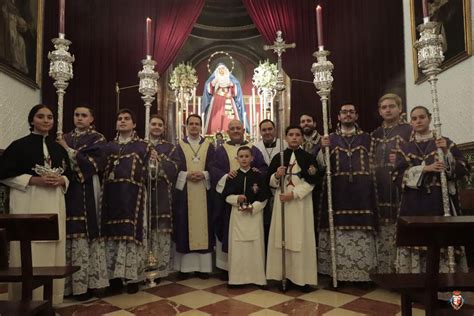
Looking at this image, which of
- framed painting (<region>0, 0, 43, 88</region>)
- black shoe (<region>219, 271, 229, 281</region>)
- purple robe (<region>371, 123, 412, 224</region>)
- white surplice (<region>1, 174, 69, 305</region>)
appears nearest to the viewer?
white surplice (<region>1, 174, 69, 305</region>)

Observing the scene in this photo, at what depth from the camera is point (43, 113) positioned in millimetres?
3725

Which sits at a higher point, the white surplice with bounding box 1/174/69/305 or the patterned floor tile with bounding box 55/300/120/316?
the white surplice with bounding box 1/174/69/305

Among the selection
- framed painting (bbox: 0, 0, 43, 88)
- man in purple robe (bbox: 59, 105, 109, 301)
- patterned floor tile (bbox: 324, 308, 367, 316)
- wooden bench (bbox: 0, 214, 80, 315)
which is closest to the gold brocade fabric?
man in purple robe (bbox: 59, 105, 109, 301)

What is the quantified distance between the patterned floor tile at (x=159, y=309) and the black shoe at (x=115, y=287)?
0.61 metres

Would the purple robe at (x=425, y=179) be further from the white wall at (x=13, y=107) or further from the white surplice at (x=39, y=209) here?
the white wall at (x=13, y=107)

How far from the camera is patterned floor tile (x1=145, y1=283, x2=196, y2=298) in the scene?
4.15 metres

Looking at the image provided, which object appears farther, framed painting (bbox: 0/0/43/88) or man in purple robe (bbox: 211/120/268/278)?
framed painting (bbox: 0/0/43/88)

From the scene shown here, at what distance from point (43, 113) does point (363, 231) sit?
334 cm

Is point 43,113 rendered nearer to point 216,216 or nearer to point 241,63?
point 216,216

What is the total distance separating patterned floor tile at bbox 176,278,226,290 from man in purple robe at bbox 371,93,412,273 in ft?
5.91

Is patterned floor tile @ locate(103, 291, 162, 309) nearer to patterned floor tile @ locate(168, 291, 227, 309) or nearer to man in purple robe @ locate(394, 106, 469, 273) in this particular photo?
patterned floor tile @ locate(168, 291, 227, 309)

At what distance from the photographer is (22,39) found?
5.87 metres

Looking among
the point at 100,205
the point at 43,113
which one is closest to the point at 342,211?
the point at 100,205

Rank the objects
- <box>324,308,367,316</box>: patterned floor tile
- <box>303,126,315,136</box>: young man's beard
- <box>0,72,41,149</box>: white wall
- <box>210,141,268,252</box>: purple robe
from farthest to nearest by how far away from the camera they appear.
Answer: <box>0,72,41,149</box>: white wall < <box>303,126,315,136</box>: young man's beard < <box>210,141,268,252</box>: purple robe < <box>324,308,367,316</box>: patterned floor tile
